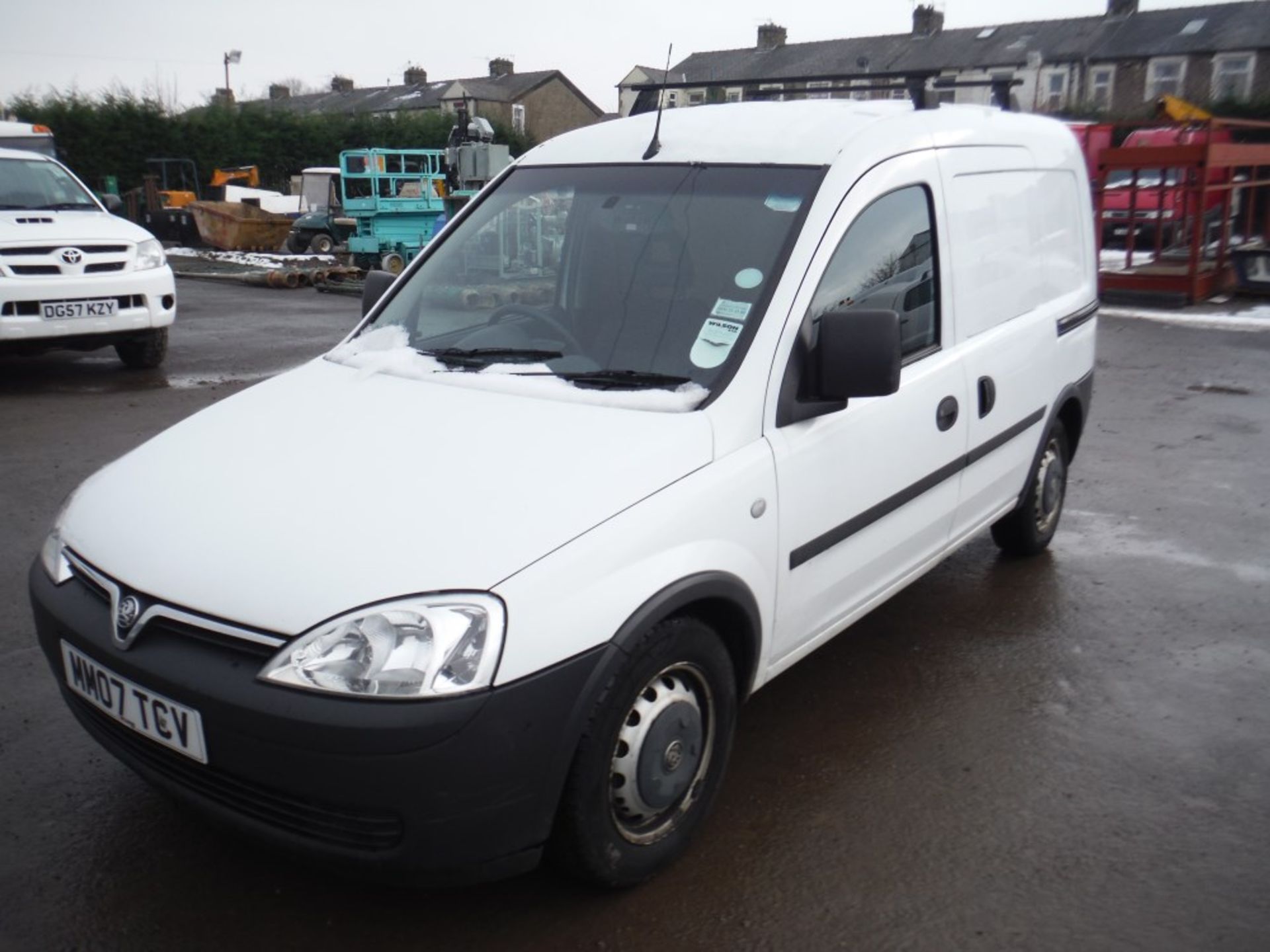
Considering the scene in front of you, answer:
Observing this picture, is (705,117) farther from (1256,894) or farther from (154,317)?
(154,317)

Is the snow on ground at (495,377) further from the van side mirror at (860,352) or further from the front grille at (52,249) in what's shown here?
the front grille at (52,249)

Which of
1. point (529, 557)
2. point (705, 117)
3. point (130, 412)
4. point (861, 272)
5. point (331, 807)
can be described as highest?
point (705, 117)

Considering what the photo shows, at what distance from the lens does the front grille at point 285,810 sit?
7.48 ft

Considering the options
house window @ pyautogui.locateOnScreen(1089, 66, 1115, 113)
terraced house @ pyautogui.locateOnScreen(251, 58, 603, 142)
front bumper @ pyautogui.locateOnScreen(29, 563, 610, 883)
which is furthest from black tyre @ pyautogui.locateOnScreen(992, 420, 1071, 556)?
terraced house @ pyautogui.locateOnScreen(251, 58, 603, 142)

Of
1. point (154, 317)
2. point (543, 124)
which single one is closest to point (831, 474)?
point (154, 317)

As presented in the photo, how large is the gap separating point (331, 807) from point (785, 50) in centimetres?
5924

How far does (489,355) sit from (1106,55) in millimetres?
49203

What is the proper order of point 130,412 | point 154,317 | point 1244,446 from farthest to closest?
point 154,317 → point 130,412 → point 1244,446

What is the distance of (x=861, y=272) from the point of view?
11.0 ft

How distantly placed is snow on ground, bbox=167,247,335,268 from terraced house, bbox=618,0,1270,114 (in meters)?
20.5

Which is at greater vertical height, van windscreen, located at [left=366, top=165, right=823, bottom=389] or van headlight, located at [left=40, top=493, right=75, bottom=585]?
van windscreen, located at [left=366, top=165, right=823, bottom=389]

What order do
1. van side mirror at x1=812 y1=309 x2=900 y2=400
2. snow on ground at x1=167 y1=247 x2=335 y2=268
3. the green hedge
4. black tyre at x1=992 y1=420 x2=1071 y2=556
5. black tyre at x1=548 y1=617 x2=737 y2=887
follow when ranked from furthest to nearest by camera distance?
the green hedge, snow on ground at x1=167 y1=247 x2=335 y2=268, black tyre at x1=992 y1=420 x2=1071 y2=556, van side mirror at x1=812 y1=309 x2=900 y2=400, black tyre at x1=548 y1=617 x2=737 y2=887

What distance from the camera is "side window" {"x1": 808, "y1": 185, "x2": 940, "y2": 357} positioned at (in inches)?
128

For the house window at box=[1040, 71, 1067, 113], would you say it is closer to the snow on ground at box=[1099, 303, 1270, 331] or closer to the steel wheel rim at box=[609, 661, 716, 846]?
the snow on ground at box=[1099, 303, 1270, 331]
